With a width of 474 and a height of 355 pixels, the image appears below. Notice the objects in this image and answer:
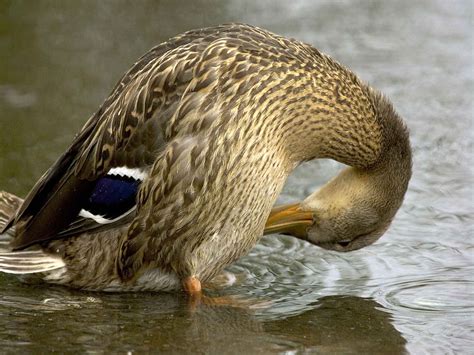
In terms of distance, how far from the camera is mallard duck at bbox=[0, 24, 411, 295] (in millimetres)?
7254

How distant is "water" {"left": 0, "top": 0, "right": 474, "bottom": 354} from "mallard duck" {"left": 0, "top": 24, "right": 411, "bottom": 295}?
243mm

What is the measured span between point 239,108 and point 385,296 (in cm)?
150

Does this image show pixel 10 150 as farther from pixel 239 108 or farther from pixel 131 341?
pixel 131 341

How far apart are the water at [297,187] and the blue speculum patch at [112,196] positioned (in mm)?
557

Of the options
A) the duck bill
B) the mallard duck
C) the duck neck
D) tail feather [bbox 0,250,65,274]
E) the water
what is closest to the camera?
the water

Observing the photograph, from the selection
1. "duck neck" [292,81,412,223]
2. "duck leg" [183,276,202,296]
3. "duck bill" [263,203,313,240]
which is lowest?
"duck leg" [183,276,202,296]

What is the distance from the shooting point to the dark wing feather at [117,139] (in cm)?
736

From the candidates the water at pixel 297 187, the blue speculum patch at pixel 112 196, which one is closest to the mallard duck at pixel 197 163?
the blue speculum patch at pixel 112 196

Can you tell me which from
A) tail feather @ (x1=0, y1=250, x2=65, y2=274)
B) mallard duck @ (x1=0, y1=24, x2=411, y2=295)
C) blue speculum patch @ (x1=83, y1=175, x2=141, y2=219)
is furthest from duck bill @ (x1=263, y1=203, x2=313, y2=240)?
tail feather @ (x1=0, y1=250, x2=65, y2=274)

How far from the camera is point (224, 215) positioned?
24.1ft

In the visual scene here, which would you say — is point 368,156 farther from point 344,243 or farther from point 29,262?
point 29,262

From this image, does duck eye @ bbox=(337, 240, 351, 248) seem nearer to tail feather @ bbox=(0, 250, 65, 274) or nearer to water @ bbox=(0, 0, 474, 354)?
water @ bbox=(0, 0, 474, 354)

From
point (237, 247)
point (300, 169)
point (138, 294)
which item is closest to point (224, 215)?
point (237, 247)

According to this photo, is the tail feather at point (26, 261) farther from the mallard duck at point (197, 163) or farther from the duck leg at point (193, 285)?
the duck leg at point (193, 285)
